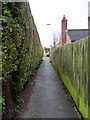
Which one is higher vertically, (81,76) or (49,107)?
(81,76)

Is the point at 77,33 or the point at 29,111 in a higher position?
the point at 77,33

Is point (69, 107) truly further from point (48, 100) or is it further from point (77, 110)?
point (48, 100)

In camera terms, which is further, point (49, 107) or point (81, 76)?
point (49, 107)

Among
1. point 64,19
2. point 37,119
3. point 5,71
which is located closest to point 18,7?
point 5,71

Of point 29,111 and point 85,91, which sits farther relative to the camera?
point 29,111

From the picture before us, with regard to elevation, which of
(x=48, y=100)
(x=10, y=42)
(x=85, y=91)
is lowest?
(x=48, y=100)

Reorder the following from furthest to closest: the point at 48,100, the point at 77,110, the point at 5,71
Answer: the point at 48,100 < the point at 77,110 < the point at 5,71

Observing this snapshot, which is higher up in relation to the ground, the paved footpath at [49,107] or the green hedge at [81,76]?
the green hedge at [81,76]

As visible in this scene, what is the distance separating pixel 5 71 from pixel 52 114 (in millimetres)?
2066

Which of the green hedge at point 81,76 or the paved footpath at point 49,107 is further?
the paved footpath at point 49,107

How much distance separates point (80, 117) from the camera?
20.3ft

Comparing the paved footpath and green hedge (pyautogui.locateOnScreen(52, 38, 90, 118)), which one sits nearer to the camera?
green hedge (pyautogui.locateOnScreen(52, 38, 90, 118))

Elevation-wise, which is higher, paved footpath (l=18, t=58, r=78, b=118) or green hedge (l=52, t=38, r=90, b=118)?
green hedge (l=52, t=38, r=90, b=118)

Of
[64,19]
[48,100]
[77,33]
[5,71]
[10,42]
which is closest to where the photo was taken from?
[5,71]
